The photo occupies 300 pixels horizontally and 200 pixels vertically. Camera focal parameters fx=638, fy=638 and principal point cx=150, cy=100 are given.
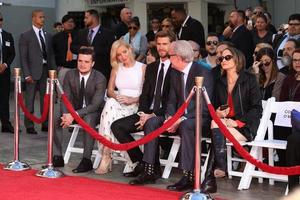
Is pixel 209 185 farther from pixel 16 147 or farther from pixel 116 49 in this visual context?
pixel 16 147

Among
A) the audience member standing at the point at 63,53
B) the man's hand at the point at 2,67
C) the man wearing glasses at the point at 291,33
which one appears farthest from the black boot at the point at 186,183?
the man's hand at the point at 2,67

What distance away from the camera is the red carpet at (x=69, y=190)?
21.2ft

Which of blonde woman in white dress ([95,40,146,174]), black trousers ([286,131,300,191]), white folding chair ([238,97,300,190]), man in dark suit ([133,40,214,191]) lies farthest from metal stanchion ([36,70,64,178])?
black trousers ([286,131,300,191])

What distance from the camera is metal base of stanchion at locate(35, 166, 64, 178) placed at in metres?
7.45

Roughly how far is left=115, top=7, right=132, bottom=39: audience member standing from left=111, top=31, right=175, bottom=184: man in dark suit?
4.02 metres

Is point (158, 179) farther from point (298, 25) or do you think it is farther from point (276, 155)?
point (298, 25)

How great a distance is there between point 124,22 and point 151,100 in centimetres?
439

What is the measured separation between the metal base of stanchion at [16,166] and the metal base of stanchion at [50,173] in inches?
15.8

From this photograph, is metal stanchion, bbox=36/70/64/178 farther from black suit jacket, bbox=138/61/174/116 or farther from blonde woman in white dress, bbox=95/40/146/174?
black suit jacket, bbox=138/61/174/116

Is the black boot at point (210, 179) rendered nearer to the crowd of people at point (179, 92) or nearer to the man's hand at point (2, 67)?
the crowd of people at point (179, 92)

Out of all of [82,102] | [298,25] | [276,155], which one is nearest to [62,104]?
[82,102]

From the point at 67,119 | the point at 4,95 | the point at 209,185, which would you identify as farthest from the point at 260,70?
the point at 4,95

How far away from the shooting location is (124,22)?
1179 centimetres

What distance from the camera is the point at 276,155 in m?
7.57
